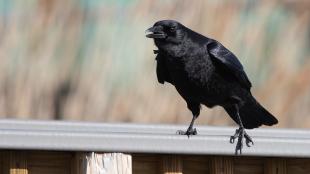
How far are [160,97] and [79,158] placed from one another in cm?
293

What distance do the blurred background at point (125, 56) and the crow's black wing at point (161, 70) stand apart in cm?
20

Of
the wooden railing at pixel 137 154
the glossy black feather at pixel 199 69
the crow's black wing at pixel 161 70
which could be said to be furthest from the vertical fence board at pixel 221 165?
the crow's black wing at pixel 161 70

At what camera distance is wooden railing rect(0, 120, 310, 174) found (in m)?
3.09

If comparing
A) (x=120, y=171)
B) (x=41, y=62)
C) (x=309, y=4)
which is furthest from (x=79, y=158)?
(x=309, y=4)

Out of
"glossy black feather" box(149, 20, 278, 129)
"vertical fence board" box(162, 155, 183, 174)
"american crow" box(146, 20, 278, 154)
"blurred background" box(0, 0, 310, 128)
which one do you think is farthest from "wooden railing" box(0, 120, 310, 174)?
"blurred background" box(0, 0, 310, 128)

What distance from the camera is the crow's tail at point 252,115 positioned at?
5.74 meters

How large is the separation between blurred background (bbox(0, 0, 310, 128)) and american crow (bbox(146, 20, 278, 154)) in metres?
0.36

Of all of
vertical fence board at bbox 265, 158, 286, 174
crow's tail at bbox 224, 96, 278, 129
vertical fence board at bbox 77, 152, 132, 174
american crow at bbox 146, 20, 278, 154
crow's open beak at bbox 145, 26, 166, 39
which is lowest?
vertical fence board at bbox 77, 152, 132, 174

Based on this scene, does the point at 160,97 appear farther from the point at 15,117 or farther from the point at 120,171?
the point at 120,171

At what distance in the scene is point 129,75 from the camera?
19.8 feet

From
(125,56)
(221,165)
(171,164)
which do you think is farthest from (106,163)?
(125,56)

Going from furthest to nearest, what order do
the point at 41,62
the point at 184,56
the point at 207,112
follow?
the point at 207,112, the point at 41,62, the point at 184,56

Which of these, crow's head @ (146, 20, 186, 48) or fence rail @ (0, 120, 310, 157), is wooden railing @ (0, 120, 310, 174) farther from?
crow's head @ (146, 20, 186, 48)

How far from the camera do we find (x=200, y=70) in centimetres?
552
